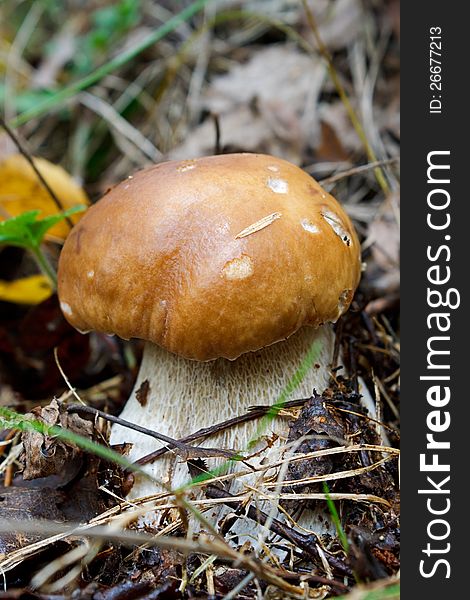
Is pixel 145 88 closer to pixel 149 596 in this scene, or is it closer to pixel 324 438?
pixel 324 438

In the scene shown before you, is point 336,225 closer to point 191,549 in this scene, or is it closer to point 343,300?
point 343,300

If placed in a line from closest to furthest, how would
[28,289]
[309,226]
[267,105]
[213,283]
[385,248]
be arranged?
[213,283]
[309,226]
[28,289]
[385,248]
[267,105]

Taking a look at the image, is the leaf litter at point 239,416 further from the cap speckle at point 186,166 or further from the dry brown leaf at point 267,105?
the cap speckle at point 186,166

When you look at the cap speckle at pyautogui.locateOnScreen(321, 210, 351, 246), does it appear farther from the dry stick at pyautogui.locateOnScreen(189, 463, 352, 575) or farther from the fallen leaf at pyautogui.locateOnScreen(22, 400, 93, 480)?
the fallen leaf at pyautogui.locateOnScreen(22, 400, 93, 480)

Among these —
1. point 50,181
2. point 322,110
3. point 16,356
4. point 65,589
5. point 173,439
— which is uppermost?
point 322,110

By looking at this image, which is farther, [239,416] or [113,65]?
[113,65]

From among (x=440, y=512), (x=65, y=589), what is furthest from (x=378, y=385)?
(x=65, y=589)

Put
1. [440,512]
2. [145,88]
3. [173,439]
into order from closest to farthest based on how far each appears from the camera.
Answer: [440,512]
[173,439]
[145,88]

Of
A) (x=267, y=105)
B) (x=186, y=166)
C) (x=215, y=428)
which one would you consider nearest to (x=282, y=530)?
(x=215, y=428)
